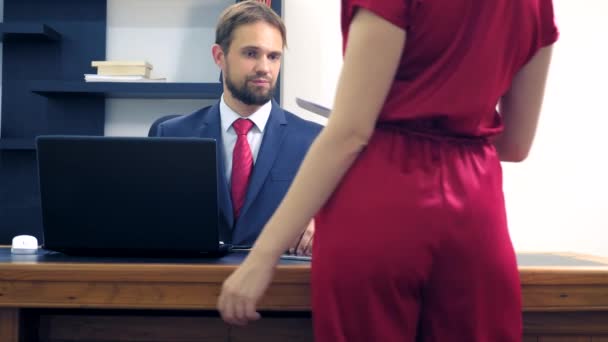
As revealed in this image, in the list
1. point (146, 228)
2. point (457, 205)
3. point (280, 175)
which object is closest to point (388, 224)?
point (457, 205)

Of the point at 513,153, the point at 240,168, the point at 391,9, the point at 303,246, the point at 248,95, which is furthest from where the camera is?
the point at 248,95

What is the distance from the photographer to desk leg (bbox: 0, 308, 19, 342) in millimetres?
1233

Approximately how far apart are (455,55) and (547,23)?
0.49 ft

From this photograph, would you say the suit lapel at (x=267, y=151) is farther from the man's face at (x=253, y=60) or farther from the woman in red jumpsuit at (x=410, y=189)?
the woman in red jumpsuit at (x=410, y=189)

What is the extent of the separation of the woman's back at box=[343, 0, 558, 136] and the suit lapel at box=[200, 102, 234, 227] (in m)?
1.31

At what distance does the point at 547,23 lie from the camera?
0.85m

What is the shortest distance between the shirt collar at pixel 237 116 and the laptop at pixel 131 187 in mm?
1066

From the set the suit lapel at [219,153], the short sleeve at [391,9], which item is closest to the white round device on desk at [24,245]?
the suit lapel at [219,153]

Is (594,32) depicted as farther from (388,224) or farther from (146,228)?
(388,224)

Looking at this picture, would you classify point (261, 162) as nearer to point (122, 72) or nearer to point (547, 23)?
point (122, 72)

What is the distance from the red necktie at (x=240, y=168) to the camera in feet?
7.18

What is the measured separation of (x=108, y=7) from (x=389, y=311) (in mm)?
3024

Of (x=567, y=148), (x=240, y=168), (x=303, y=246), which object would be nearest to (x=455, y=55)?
(x=303, y=246)

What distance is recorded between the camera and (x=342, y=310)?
80 cm
